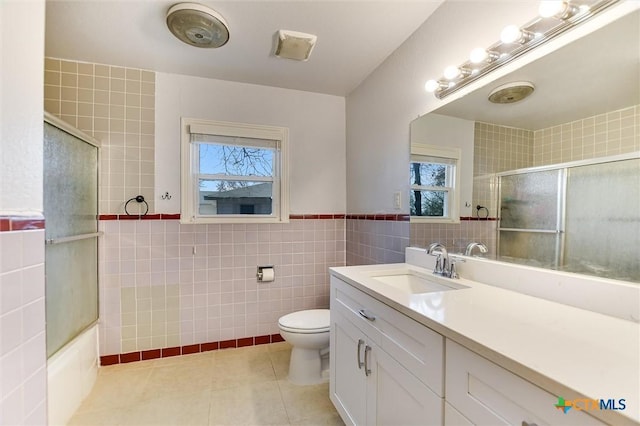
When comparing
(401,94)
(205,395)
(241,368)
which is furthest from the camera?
(241,368)

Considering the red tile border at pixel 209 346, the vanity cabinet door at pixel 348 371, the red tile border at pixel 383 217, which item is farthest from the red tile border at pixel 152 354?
the red tile border at pixel 383 217

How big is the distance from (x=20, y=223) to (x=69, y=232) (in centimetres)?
104

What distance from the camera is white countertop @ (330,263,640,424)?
0.51m

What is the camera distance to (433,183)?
1.64 meters

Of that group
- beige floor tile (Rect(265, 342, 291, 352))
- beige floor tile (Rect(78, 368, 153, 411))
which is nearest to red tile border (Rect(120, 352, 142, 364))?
beige floor tile (Rect(78, 368, 153, 411))

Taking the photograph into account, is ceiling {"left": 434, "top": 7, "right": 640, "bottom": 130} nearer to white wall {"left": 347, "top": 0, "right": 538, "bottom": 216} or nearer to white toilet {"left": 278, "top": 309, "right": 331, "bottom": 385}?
white wall {"left": 347, "top": 0, "right": 538, "bottom": 216}

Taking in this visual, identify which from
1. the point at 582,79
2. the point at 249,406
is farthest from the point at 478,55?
the point at 249,406

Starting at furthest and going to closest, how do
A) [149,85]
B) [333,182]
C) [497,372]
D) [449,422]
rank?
[333,182], [149,85], [449,422], [497,372]

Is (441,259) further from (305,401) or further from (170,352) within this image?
(170,352)

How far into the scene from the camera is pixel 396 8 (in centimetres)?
155

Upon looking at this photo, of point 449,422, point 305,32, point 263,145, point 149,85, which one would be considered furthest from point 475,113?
point 149,85

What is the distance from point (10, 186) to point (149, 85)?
1.68 m

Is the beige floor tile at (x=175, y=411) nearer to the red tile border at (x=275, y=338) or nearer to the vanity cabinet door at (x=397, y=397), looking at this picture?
the red tile border at (x=275, y=338)

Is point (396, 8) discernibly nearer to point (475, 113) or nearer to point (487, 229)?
point (475, 113)
